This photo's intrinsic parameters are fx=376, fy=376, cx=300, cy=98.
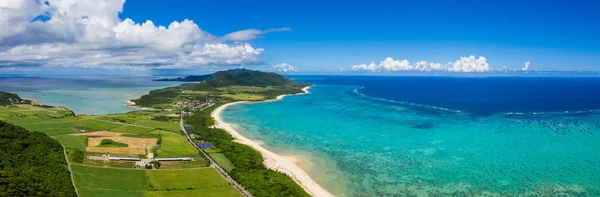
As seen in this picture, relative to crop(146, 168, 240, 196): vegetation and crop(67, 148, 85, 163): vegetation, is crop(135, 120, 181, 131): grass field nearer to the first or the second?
crop(67, 148, 85, 163): vegetation

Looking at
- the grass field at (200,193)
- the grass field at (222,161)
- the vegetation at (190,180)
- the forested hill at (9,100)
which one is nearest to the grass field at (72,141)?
the vegetation at (190,180)

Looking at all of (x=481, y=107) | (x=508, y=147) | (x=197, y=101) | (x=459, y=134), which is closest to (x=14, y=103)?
(x=197, y=101)

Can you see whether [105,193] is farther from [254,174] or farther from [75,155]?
[254,174]

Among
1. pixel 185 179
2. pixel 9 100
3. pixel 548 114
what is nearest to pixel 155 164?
pixel 185 179

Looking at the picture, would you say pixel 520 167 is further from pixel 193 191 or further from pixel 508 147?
pixel 193 191

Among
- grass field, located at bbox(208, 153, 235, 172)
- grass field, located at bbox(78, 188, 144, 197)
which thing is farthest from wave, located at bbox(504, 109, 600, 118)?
grass field, located at bbox(78, 188, 144, 197)

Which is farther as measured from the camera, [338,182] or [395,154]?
[395,154]
